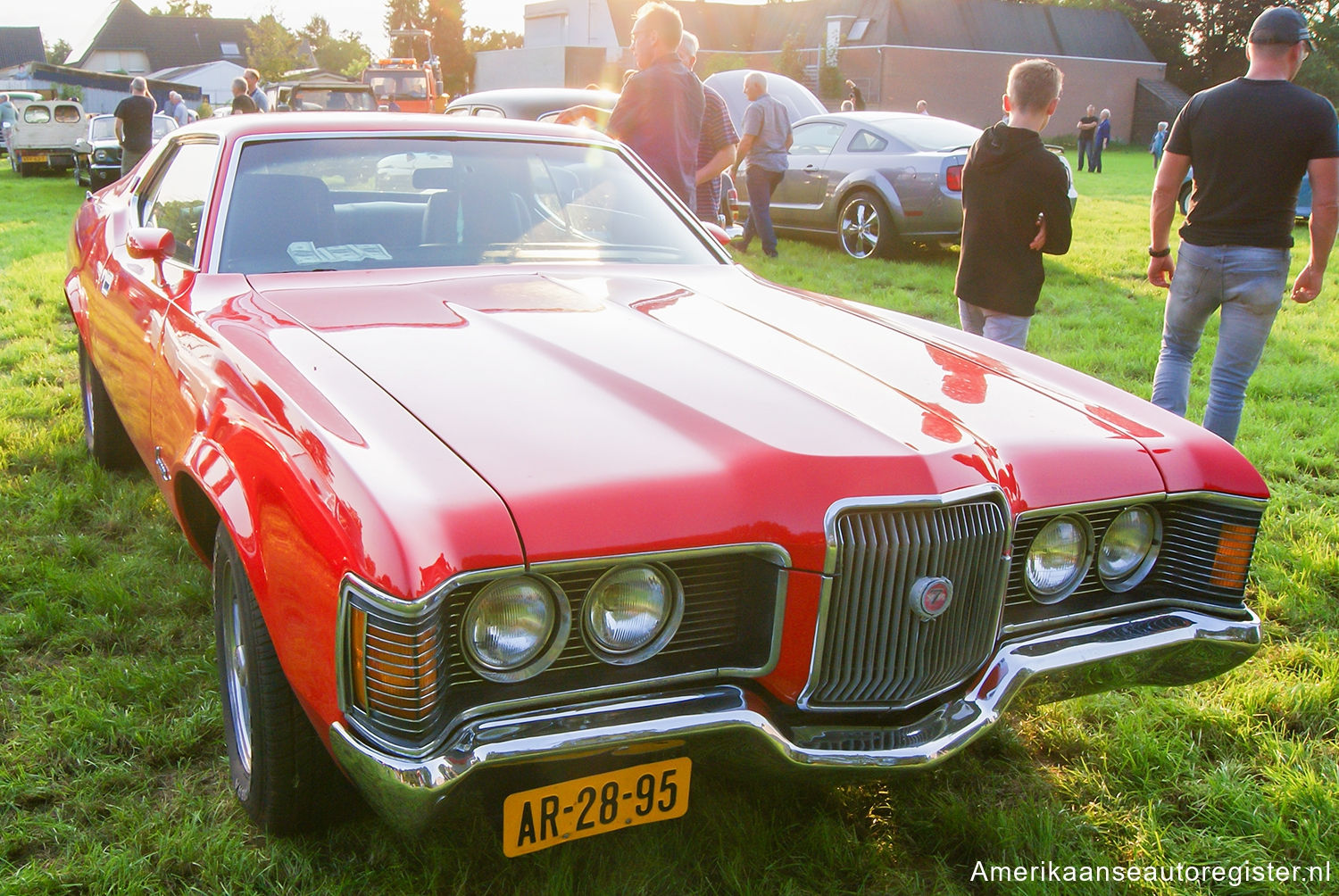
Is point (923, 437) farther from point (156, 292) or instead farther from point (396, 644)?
point (156, 292)

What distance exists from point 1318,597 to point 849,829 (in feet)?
6.72

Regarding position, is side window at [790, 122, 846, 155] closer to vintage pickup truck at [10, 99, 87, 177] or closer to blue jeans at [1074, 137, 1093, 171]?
vintage pickup truck at [10, 99, 87, 177]

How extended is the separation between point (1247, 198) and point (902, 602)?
2979 mm

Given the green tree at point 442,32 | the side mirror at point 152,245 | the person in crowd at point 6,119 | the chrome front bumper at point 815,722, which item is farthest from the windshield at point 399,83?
the green tree at point 442,32

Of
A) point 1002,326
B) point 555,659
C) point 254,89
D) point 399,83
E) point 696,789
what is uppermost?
point 399,83

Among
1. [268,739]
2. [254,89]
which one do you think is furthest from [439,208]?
[254,89]

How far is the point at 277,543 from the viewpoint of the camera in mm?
1770

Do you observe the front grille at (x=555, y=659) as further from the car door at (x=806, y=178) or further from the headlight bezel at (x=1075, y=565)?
the car door at (x=806, y=178)

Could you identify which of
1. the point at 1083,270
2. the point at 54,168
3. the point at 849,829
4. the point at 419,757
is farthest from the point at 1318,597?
the point at 54,168

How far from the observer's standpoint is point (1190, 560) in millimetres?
2211

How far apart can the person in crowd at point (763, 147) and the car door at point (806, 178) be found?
0.71 m

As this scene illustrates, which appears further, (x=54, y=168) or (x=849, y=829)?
(x=54, y=168)

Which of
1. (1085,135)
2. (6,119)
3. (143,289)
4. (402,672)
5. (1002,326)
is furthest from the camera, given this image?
(1085,135)

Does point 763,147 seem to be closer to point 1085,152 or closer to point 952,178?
point 952,178
